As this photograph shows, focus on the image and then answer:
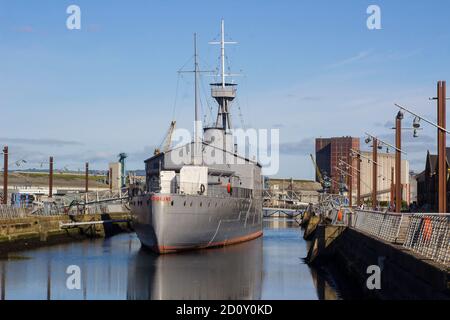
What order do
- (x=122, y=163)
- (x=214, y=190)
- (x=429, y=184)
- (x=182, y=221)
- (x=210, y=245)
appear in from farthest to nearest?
(x=122, y=163), (x=429, y=184), (x=214, y=190), (x=210, y=245), (x=182, y=221)

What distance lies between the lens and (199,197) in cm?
5200

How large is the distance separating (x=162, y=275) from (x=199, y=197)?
1291 cm

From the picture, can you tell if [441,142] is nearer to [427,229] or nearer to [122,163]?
[427,229]

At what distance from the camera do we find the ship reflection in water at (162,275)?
33562 millimetres

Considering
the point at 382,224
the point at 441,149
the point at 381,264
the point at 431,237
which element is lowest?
the point at 381,264

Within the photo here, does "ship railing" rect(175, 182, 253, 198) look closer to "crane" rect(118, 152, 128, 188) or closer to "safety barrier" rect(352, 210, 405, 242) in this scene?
"safety barrier" rect(352, 210, 405, 242)

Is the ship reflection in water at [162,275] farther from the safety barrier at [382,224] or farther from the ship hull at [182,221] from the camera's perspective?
the safety barrier at [382,224]

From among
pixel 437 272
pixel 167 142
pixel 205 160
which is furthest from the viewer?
pixel 167 142

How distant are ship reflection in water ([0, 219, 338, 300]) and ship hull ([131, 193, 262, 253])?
0.92m

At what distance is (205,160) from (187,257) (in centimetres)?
1852

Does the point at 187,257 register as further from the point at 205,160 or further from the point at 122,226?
the point at 122,226

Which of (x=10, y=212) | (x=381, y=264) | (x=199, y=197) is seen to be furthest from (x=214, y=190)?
(x=381, y=264)

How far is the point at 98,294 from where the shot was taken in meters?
33.1
